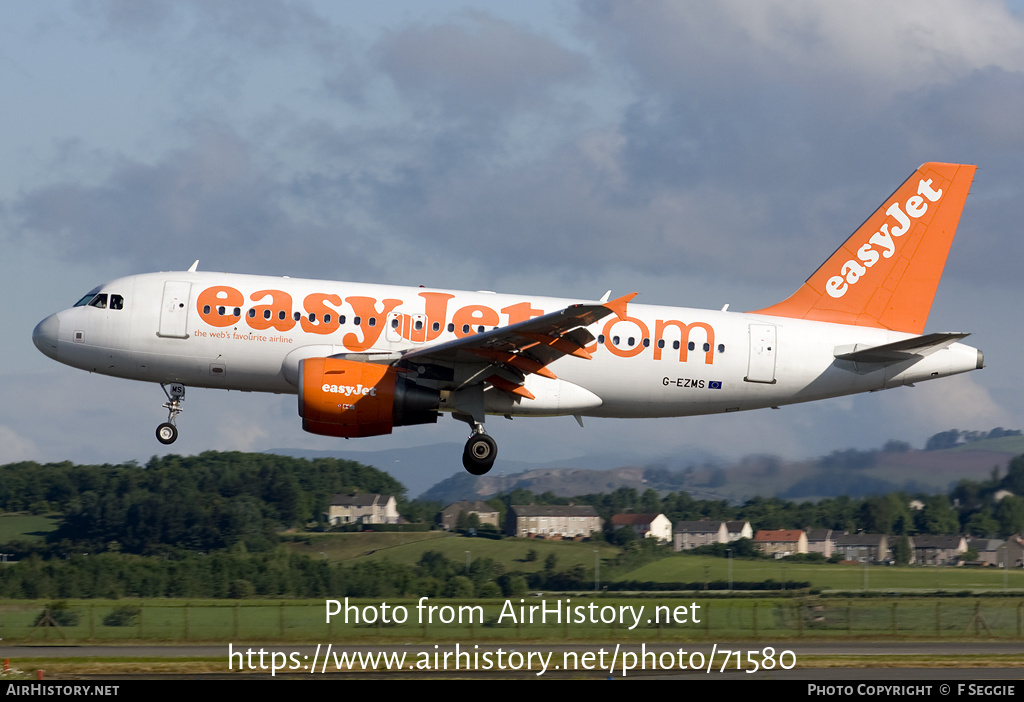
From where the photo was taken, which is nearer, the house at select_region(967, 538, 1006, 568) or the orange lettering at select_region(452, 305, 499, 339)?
the orange lettering at select_region(452, 305, 499, 339)

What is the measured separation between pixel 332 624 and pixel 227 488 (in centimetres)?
2463

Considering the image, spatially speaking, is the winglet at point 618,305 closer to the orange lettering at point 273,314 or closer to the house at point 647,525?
the orange lettering at point 273,314

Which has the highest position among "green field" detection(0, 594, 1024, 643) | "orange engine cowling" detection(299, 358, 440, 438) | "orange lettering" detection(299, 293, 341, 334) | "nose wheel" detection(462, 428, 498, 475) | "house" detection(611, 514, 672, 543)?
"orange lettering" detection(299, 293, 341, 334)

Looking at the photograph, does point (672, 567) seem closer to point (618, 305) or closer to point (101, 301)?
point (618, 305)

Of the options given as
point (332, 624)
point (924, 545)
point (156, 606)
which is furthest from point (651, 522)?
point (156, 606)

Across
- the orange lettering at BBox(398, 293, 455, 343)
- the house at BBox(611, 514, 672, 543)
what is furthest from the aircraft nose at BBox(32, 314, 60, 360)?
the house at BBox(611, 514, 672, 543)

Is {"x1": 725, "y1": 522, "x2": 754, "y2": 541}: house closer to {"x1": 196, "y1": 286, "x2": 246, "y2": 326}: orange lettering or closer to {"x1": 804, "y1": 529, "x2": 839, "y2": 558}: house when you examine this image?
{"x1": 804, "y1": 529, "x2": 839, "y2": 558}: house

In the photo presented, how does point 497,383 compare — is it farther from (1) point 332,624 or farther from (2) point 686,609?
(2) point 686,609

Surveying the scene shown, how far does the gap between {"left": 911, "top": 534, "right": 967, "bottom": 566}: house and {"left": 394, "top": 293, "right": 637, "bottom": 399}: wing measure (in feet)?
72.4

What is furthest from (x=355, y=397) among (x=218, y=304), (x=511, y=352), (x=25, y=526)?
(x=25, y=526)

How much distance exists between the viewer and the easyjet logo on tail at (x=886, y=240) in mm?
32719

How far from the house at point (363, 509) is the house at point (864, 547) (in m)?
18.8

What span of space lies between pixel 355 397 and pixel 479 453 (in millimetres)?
3613

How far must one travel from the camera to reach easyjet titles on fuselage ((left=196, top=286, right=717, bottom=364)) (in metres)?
29.5
